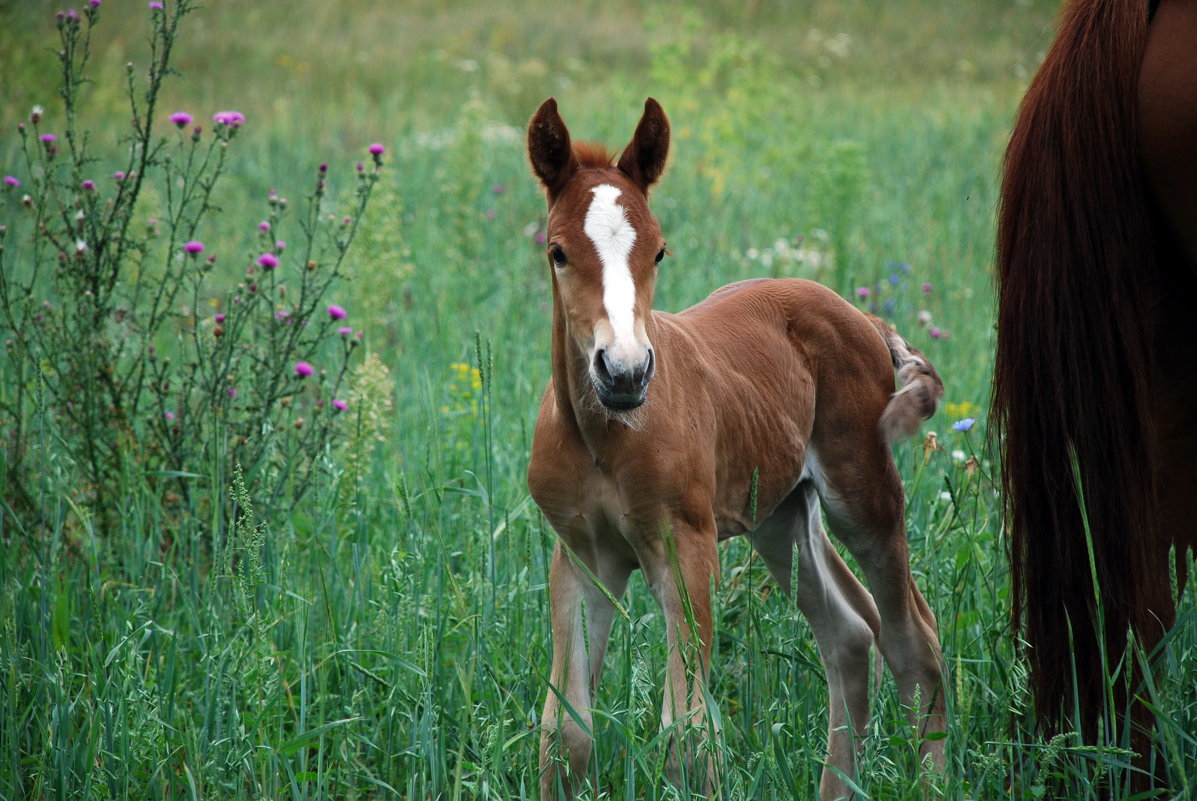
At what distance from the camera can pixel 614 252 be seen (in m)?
2.30

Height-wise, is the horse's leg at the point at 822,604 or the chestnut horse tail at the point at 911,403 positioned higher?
the chestnut horse tail at the point at 911,403

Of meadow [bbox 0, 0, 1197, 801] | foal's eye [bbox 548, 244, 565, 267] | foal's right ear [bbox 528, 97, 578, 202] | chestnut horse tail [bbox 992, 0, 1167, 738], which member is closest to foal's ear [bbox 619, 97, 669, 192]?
foal's right ear [bbox 528, 97, 578, 202]

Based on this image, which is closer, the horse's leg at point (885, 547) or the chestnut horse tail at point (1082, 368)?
the chestnut horse tail at point (1082, 368)

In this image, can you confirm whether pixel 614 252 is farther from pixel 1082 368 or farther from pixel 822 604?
pixel 822 604

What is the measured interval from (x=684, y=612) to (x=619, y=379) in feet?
1.79

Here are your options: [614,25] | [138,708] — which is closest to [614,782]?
[138,708]

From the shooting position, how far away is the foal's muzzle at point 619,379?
210 centimetres

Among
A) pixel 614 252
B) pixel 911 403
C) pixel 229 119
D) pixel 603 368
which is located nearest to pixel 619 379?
pixel 603 368

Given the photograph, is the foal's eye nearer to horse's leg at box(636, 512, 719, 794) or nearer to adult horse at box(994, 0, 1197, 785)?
horse's leg at box(636, 512, 719, 794)

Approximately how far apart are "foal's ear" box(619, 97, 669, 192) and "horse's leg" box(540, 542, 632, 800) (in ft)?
3.18

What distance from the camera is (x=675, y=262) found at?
22.0ft

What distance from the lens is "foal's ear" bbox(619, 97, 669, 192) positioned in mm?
2527

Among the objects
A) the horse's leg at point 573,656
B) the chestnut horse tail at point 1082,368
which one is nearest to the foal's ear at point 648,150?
the chestnut horse tail at point 1082,368

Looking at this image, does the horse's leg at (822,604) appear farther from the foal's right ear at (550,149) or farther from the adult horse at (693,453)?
the foal's right ear at (550,149)
